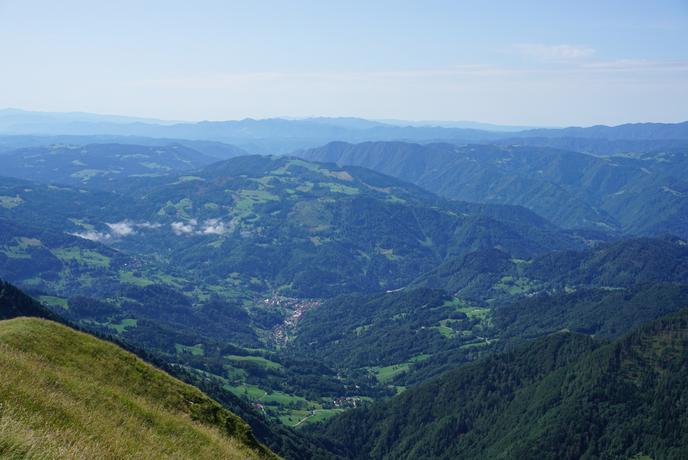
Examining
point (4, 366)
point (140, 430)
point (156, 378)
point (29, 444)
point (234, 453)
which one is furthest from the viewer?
point (156, 378)

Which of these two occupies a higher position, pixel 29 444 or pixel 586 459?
pixel 29 444

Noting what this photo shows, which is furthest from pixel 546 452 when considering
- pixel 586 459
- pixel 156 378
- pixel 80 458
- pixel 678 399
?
pixel 80 458

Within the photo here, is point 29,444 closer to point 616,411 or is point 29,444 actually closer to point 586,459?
point 586,459

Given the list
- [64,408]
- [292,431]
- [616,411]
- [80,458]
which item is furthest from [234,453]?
[616,411]

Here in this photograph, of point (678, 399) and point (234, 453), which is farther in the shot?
point (678, 399)

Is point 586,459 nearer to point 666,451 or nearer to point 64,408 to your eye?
point 666,451

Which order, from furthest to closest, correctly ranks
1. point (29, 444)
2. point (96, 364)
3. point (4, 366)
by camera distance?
point (96, 364) < point (4, 366) < point (29, 444)

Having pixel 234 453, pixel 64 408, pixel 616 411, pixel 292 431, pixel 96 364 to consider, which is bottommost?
pixel 292 431
